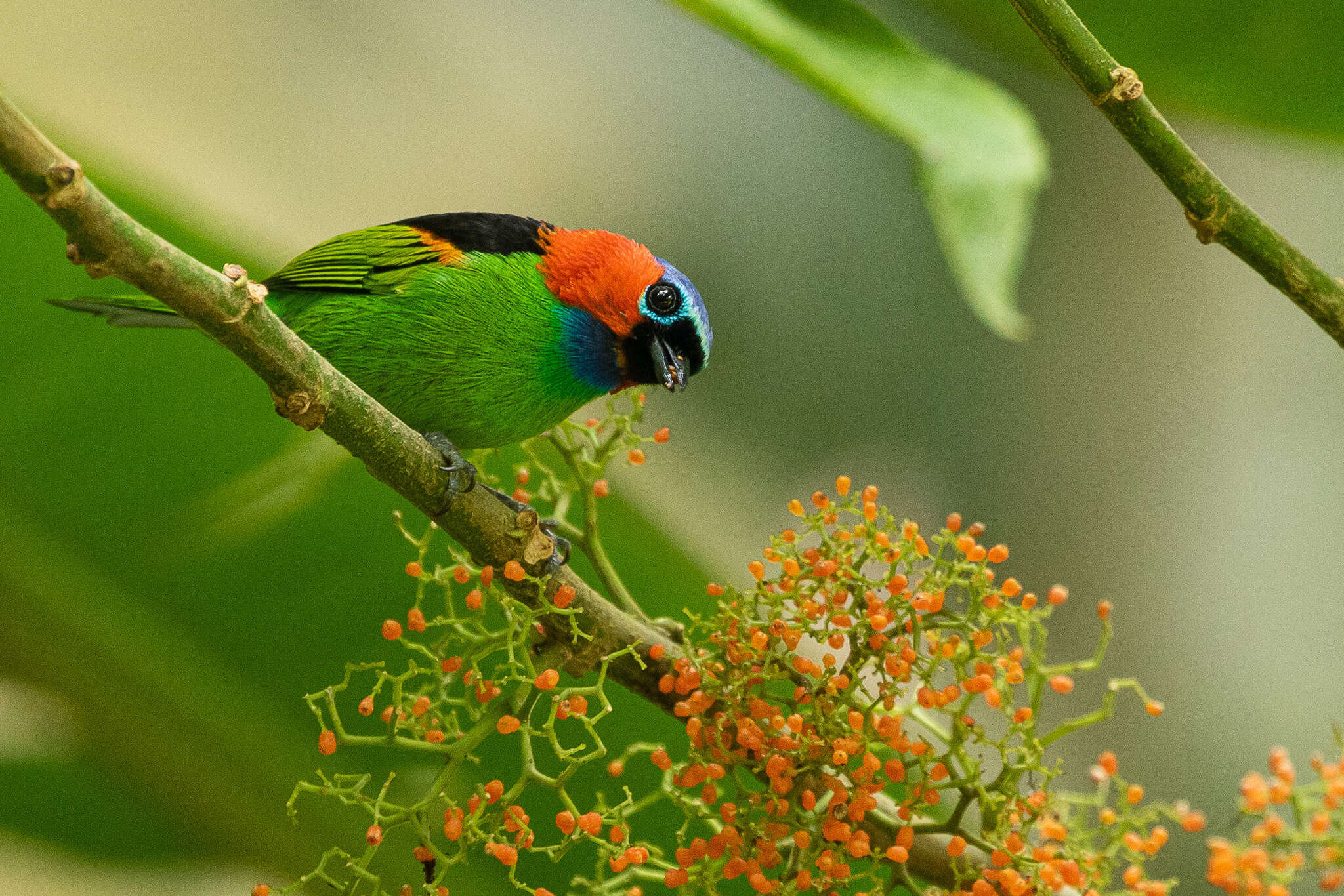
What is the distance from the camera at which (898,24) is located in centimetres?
300

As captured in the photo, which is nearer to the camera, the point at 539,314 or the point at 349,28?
the point at 539,314

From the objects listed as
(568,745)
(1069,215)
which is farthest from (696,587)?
(1069,215)

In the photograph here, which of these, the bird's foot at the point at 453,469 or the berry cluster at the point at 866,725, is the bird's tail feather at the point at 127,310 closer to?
the bird's foot at the point at 453,469

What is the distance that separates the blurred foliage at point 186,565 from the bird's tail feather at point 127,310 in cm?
18

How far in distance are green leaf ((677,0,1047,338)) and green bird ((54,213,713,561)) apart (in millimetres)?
280

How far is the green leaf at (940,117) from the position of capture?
1.18 m

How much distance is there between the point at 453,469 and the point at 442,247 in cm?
37

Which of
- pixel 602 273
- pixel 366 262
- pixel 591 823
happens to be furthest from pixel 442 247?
pixel 591 823

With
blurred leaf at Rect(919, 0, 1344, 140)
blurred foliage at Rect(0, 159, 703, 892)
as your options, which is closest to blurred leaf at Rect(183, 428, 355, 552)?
blurred foliage at Rect(0, 159, 703, 892)

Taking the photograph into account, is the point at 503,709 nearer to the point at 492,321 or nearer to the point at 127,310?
the point at 492,321

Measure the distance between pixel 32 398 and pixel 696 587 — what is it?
869 millimetres

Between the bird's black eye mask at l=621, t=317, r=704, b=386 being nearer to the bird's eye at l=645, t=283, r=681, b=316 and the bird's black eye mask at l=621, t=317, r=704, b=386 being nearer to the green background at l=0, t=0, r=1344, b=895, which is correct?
the bird's eye at l=645, t=283, r=681, b=316

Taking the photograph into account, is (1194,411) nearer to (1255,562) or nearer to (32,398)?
(1255,562)

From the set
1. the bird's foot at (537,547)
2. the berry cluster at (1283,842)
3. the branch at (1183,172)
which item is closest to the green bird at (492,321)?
the bird's foot at (537,547)
